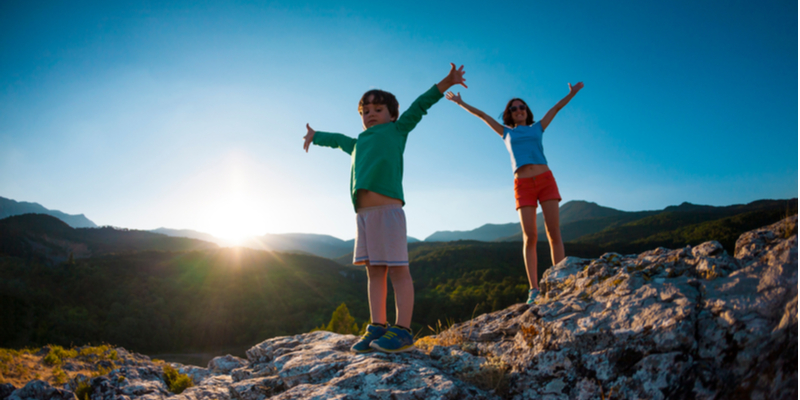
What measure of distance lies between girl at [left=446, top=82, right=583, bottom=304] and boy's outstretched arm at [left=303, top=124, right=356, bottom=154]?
1596 millimetres

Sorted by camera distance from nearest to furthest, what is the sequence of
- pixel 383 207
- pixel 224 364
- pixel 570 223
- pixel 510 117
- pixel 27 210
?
pixel 383 207 < pixel 224 364 < pixel 510 117 < pixel 570 223 < pixel 27 210

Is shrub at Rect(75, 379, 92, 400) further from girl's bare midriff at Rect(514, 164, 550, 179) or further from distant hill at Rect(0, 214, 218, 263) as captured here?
distant hill at Rect(0, 214, 218, 263)

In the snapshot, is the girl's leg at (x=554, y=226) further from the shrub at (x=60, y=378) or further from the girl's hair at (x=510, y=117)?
the shrub at (x=60, y=378)

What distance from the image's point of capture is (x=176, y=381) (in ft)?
11.0

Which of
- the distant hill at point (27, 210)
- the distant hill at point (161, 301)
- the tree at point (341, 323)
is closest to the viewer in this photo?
the tree at point (341, 323)

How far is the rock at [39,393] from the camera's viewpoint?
2758mm

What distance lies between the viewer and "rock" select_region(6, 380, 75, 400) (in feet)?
9.05

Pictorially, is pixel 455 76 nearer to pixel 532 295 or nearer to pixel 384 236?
pixel 384 236

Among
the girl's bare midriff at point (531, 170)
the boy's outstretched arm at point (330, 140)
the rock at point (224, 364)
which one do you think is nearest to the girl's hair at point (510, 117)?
the girl's bare midriff at point (531, 170)

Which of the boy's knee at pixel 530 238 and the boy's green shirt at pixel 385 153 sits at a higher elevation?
the boy's green shirt at pixel 385 153

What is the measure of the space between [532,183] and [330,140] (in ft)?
7.54

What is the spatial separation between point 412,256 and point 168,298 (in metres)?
44.3

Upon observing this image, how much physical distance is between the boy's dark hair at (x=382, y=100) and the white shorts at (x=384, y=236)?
994mm

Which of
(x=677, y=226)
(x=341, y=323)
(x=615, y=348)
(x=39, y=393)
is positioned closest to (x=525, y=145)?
(x=615, y=348)
